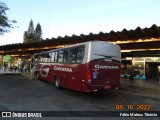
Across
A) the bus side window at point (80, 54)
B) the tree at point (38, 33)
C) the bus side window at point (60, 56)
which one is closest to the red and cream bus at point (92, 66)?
the bus side window at point (80, 54)

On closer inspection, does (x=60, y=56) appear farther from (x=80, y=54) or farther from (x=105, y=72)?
(x=105, y=72)

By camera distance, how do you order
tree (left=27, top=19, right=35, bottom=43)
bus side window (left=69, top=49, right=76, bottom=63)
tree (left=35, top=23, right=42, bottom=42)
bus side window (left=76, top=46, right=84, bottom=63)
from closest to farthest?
bus side window (left=76, top=46, right=84, bottom=63) < bus side window (left=69, top=49, right=76, bottom=63) < tree (left=27, top=19, right=35, bottom=43) < tree (left=35, top=23, right=42, bottom=42)

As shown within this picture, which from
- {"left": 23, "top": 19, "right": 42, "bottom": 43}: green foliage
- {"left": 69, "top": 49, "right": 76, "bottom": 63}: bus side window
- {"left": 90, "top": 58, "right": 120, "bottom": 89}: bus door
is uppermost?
{"left": 23, "top": 19, "right": 42, "bottom": 43}: green foliage

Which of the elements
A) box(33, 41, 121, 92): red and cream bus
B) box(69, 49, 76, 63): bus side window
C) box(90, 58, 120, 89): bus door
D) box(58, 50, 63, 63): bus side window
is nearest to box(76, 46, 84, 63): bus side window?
box(33, 41, 121, 92): red and cream bus

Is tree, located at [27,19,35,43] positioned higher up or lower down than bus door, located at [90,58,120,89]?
higher up

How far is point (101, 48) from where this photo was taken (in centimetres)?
1268

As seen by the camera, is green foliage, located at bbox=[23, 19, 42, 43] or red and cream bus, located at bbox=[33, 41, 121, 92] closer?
red and cream bus, located at bbox=[33, 41, 121, 92]

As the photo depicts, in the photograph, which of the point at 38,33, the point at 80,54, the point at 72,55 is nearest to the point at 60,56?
the point at 72,55

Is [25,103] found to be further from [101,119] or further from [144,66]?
[144,66]

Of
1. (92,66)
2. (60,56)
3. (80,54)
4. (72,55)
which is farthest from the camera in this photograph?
(60,56)

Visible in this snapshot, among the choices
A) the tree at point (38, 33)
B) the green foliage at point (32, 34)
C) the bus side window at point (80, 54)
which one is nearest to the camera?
the bus side window at point (80, 54)

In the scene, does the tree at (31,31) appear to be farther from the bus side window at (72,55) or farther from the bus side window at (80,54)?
the bus side window at (80,54)

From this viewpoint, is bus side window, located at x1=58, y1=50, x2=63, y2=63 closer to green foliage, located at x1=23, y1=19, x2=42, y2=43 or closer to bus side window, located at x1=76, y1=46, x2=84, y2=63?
bus side window, located at x1=76, y1=46, x2=84, y2=63

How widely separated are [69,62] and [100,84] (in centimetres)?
314
